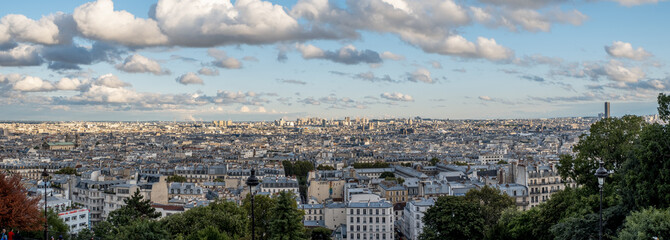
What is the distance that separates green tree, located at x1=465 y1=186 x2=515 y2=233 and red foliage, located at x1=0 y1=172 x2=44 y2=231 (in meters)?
31.0

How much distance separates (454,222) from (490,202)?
9784mm

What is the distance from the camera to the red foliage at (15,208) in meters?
24.3

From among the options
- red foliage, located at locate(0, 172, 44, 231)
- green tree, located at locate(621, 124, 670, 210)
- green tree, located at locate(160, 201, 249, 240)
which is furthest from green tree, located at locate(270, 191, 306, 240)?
green tree, located at locate(621, 124, 670, 210)

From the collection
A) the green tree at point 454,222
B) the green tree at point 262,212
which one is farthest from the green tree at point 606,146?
the green tree at point 262,212

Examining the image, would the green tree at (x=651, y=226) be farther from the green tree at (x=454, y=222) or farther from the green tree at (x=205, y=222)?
the green tree at (x=205, y=222)

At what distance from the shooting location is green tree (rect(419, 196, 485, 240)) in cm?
4014

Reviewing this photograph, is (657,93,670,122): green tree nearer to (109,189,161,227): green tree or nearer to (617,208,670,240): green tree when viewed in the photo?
(617,208,670,240): green tree

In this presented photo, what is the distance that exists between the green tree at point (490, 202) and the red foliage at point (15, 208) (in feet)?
102

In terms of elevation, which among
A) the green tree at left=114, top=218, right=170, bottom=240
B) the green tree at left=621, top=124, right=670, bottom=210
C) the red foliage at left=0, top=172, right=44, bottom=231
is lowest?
the green tree at left=114, top=218, right=170, bottom=240

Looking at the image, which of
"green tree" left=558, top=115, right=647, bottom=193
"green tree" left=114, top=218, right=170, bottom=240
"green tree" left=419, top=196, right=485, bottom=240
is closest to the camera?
"green tree" left=114, top=218, right=170, bottom=240

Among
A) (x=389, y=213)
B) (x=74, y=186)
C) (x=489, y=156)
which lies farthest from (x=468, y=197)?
(x=489, y=156)

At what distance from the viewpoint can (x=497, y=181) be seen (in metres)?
71.9

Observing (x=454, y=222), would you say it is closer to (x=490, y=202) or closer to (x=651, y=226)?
(x=490, y=202)

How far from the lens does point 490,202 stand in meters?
48.9
